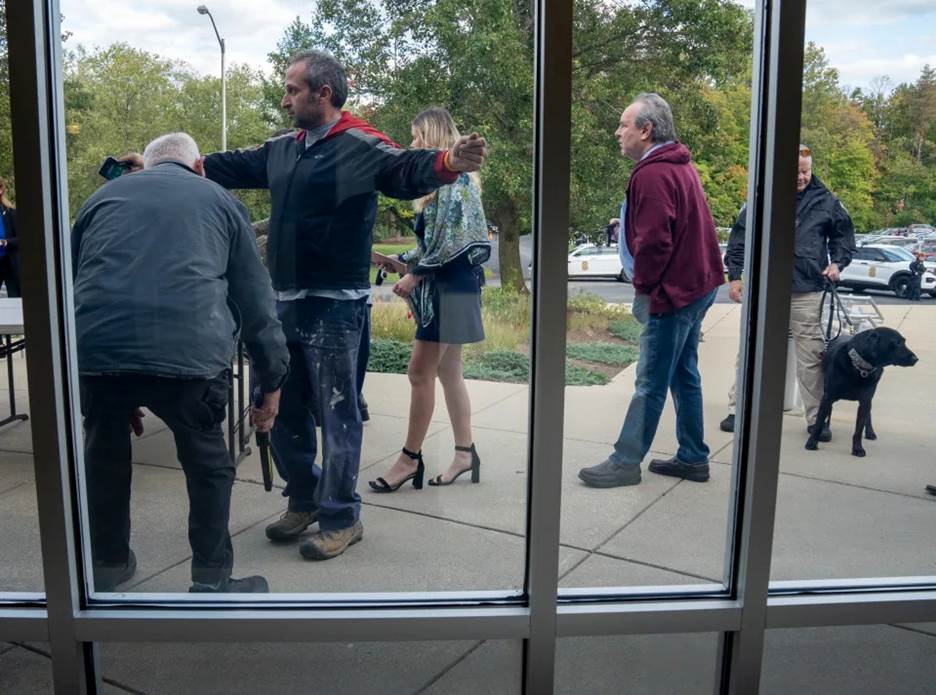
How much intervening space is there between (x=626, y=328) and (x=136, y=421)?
1.49 metres

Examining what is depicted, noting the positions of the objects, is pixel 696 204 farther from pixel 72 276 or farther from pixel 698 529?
pixel 72 276

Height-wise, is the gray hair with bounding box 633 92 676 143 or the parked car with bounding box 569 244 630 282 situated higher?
the gray hair with bounding box 633 92 676 143

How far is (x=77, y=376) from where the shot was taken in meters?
2.51

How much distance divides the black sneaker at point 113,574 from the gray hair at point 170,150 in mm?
1159

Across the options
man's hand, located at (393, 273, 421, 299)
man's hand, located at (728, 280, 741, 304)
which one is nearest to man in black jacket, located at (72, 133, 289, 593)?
man's hand, located at (393, 273, 421, 299)

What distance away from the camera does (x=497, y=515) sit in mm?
2658

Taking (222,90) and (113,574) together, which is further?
(113,574)

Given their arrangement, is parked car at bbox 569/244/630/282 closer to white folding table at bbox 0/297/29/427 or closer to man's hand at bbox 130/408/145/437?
man's hand at bbox 130/408/145/437

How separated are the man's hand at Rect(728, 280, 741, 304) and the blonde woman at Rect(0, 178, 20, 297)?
198 centimetres

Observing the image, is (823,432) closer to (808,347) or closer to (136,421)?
(808,347)

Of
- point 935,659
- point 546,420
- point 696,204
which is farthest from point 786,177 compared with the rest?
point 935,659

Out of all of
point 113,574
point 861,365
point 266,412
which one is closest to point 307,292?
point 266,412

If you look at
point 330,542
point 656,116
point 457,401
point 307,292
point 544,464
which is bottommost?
point 330,542

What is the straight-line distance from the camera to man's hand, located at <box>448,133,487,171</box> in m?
2.46
